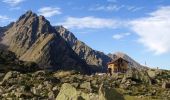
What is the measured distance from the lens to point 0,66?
147250 millimetres

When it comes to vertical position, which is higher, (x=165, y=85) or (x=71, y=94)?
(x=165, y=85)

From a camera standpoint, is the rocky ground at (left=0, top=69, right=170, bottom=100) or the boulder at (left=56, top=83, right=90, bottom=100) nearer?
the boulder at (left=56, top=83, right=90, bottom=100)

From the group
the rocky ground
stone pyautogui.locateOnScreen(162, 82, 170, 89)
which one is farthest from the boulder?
stone pyautogui.locateOnScreen(162, 82, 170, 89)

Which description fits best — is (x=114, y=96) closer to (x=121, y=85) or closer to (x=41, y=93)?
(x=41, y=93)

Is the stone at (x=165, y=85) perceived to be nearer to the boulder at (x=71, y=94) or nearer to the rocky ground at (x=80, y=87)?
the rocky ground at (x=80, y=87)

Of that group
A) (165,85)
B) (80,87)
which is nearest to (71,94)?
(80,87)

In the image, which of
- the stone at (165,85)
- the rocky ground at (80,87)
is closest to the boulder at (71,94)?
the rocky ground at (80,87)

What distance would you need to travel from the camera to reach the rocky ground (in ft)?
127

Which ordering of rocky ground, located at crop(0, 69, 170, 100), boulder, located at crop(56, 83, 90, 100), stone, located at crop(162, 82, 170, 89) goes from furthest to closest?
stone, located at crop(162, 82, 170, 89) < rocky ground, located at crop(0, 69, 170, 100) < boulder, located at crop(56, 83, 90, 100)

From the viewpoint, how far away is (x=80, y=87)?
3674 inches

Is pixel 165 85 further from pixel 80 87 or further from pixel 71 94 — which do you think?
pixel 71 94

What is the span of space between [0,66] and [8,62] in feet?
45.2

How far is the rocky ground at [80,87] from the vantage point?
38.8m

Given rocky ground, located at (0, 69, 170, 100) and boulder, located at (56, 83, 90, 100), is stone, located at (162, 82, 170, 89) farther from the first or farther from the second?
boulder, located at (56, 83, 90, 100)
